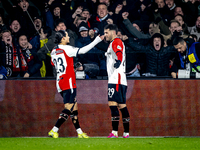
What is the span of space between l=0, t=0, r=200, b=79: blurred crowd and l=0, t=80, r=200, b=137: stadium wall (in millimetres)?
280

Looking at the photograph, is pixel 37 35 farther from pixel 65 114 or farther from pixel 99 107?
pixel 65 114

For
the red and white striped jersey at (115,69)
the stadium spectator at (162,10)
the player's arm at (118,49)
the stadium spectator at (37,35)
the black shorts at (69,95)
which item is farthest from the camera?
the stadium spectator at (162,10)

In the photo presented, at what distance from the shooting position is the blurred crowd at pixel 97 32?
23.2 feet

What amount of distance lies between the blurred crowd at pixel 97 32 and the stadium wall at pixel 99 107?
280 mm

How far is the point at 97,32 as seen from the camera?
26.5 feet

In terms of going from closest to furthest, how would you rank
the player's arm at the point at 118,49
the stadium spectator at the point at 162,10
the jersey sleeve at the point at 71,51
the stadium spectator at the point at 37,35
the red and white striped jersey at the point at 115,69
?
the player's arm at the point at 118,49 < the red and white striped jersey at the point at 115,69 < the jersey sleeve at the point at 71,51 < the stadium spectator at the point at 37,35 < the stadium spectator at the point at 162,10

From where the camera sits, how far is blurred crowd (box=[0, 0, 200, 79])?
706cm

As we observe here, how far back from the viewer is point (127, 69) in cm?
705

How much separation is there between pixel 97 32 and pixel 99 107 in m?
2.06

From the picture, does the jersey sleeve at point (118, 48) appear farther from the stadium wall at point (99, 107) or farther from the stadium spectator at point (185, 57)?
the stadium spectator at point (185, 57)

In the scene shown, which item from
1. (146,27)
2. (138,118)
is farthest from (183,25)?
(138,118)

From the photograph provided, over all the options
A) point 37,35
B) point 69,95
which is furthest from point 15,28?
point 69,95

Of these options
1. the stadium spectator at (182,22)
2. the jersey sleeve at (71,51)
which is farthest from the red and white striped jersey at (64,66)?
the stadium spectator at (182,22)

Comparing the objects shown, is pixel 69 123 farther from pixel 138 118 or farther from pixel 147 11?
pixel 147 11
